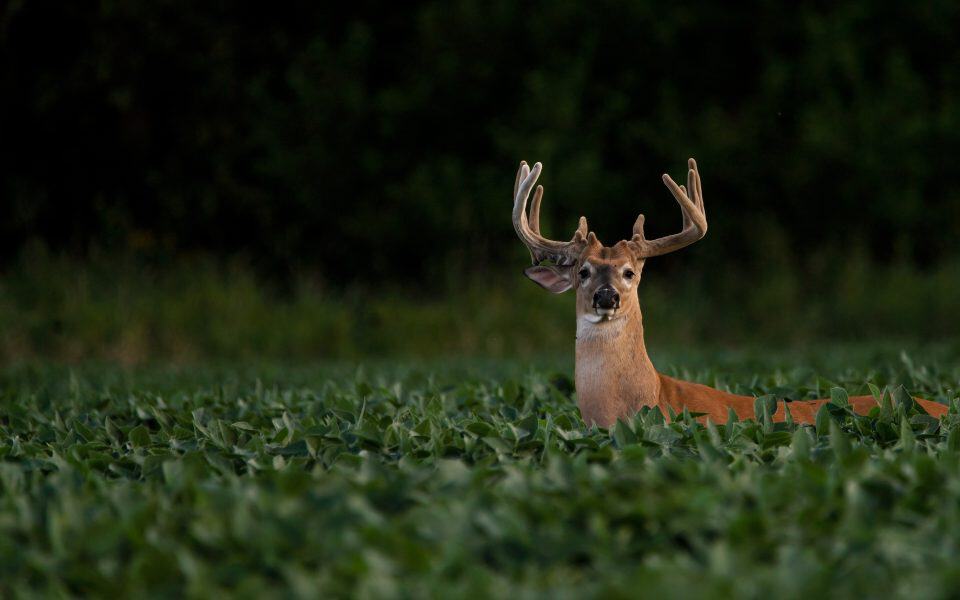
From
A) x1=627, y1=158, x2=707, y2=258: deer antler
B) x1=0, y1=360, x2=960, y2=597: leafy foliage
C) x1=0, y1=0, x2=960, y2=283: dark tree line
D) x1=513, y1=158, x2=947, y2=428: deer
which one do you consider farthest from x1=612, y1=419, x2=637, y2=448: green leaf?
x1=0, y1=0, x2=960, y2=283: dark tree line

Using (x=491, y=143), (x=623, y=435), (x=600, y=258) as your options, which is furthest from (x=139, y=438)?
(x=491, y=143)

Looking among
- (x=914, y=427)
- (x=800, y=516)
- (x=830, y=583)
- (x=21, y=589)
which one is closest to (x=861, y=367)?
(x=914, y=427)

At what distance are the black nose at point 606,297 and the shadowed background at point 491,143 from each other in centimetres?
1093

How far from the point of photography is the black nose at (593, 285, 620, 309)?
214 inches

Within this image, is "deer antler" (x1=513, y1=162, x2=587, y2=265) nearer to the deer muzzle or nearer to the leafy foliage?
the deer muzzle

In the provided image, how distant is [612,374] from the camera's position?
5.51 meters

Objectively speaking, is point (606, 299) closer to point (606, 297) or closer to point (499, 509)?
point (606, 297)

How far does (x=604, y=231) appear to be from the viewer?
19.4 meters

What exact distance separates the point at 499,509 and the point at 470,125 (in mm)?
16734

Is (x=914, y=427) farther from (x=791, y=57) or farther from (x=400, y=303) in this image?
(x=791, y=57)

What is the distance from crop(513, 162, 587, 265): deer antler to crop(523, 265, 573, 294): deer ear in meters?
0.04

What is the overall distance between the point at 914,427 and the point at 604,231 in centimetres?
1468

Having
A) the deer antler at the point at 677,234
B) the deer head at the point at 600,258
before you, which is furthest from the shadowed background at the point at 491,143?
the deer antler at the point at 677,234

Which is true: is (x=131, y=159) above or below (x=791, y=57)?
below
